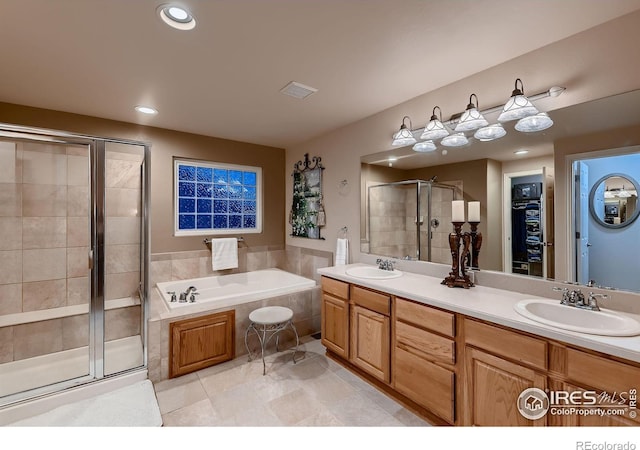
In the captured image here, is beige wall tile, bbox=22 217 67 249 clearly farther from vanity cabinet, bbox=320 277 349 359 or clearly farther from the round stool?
vanity cabinet, bbox=320 277 349 359

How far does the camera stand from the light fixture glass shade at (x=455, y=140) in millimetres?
2139

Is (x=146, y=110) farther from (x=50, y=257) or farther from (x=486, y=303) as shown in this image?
(x=486, y=303)

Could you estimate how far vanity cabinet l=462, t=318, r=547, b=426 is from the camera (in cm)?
137

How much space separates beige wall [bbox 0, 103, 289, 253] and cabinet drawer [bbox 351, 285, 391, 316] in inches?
83.2

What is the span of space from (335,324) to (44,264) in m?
2.86

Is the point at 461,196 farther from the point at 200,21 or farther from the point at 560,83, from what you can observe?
the point at 200,21

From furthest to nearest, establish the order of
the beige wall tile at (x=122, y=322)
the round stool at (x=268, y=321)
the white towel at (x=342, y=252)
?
the white towel at (x=342, y=252), the beige wall tile at (x=122, y=322), the round stool at (x=268, y=321)

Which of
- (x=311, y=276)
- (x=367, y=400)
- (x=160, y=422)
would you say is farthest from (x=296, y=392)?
(x=311, y=276)

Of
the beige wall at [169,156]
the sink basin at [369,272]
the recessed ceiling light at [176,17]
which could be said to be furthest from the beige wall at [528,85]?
the recessed ceiling light at [176,17]

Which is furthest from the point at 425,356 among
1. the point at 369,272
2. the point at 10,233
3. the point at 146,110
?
the point at 10,233

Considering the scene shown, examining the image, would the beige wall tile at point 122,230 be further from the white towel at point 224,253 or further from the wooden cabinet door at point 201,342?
the wooden cabinet door at point 201,342

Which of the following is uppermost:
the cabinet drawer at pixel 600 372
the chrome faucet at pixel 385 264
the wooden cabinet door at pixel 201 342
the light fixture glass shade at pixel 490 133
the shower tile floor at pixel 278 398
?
the light fixture glass shade at pixel 490 133

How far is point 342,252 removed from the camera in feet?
10.3

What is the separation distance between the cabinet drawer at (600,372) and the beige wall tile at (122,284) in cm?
357
